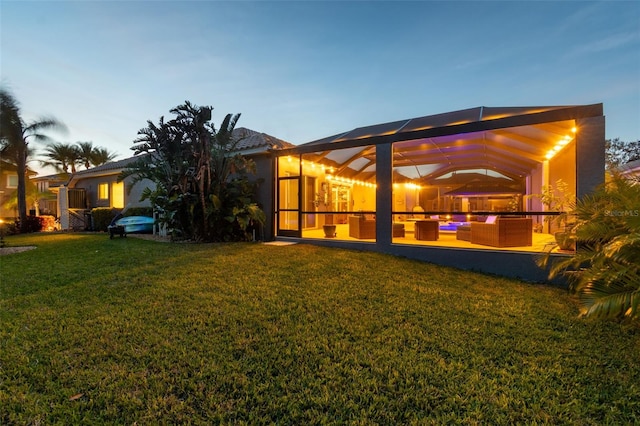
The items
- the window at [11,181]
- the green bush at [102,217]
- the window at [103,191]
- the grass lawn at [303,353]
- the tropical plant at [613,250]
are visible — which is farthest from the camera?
the window at [11,181]

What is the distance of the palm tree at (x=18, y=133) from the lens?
1623cm

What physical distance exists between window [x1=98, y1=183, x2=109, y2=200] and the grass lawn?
1576cm

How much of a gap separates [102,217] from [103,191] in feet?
11.4

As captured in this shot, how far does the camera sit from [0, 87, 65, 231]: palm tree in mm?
16234

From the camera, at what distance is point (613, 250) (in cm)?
364

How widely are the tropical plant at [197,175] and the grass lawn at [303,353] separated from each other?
15.7 feet

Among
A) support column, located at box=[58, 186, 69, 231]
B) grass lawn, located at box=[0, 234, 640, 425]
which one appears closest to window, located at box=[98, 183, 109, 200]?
support column, located at box=[58, 186, 69, 231]

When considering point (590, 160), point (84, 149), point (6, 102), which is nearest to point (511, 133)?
point (590, 160)

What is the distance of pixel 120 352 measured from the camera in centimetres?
351

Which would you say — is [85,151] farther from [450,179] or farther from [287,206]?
[450,179]

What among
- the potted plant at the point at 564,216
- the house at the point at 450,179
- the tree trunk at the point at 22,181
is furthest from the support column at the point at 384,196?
the tree trunk at the point at 22,181

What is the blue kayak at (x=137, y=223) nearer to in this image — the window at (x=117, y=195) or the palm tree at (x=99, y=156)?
the window at (x=117, y=195)

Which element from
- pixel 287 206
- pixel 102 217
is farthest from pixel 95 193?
pixel 287 206

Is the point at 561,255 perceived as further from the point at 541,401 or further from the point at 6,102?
the point at 6,102
